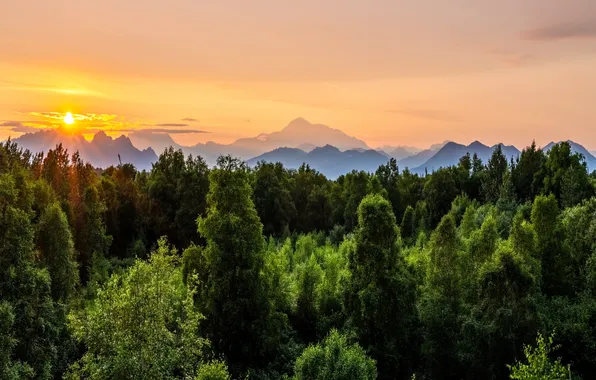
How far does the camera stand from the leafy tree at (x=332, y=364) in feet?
74.5

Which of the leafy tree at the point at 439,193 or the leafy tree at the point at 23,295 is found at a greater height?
the leafy tree at the point at 439,193

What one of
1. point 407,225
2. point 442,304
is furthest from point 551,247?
point 407,225

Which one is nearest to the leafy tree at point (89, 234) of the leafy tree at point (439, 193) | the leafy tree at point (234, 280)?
the leafy tree at point (234, 280)

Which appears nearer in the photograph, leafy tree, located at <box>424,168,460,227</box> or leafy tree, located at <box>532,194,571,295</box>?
leafy tree, located at <box>532,194,571,295</box>

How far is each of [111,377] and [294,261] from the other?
124 feet

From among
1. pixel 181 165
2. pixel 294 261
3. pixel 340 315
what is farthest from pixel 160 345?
pixel 181 165

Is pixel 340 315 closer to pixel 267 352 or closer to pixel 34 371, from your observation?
pixel 267 352

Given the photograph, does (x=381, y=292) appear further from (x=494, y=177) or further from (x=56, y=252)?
(x=494, y=177)

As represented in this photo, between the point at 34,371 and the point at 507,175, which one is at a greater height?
the point at 507,175

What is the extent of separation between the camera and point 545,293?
129 ft

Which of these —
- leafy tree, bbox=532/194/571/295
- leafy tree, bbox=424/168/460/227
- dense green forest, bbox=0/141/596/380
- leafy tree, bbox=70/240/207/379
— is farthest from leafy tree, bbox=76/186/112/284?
leafy tree, bbox=424/168/460/227

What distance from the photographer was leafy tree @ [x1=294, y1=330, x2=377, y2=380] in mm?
22703

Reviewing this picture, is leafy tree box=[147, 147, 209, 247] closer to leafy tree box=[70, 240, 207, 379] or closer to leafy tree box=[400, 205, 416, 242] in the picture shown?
leafy tree box=[400, 205, 416, 242]

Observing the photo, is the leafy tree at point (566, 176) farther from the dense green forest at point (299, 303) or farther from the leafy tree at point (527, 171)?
the dense green forest at point (299, 303)
